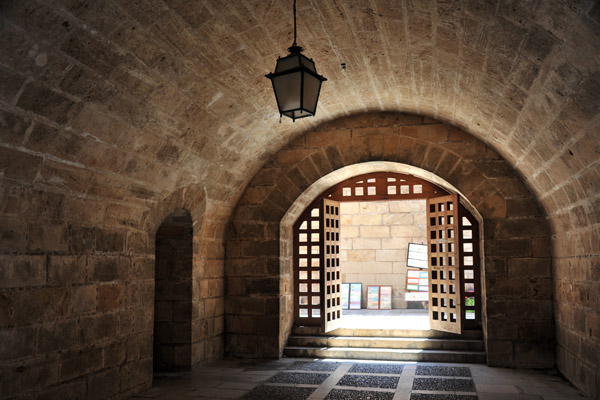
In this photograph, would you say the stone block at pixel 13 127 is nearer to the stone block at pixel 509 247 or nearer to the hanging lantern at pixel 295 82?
the hanging lantern at pixel 295 82

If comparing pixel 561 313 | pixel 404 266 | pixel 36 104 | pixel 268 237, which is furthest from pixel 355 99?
pixel 404 266

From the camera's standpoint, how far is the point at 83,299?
409cm

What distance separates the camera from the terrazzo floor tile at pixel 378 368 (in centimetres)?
571

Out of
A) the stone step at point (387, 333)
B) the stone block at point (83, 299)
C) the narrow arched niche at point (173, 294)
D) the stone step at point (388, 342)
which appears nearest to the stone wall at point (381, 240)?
the stone step at point (387, 333)

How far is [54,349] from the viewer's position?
3762 mm

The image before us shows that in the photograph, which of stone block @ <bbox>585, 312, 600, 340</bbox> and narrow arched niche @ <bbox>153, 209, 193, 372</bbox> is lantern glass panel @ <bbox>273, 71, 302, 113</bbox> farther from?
stone block @ <bbox>585, 312, 600, 340</bbox>

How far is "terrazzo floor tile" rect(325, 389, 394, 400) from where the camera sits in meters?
4.60

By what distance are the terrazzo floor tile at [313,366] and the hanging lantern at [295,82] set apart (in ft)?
11.4

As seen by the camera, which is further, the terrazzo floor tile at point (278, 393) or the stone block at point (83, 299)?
the terrazzo floor tile at point (278, 393)

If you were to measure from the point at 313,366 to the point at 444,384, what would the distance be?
1.63 meters

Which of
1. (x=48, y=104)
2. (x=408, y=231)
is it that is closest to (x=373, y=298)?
(x=408, y=231)

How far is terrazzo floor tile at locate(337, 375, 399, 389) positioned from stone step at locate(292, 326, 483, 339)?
59.4 inches

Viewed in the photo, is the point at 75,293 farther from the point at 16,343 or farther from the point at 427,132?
the point at 427,132

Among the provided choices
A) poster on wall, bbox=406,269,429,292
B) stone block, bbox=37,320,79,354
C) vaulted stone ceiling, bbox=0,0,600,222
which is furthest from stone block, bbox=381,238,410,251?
stone block, bbox=37,320,79,354
